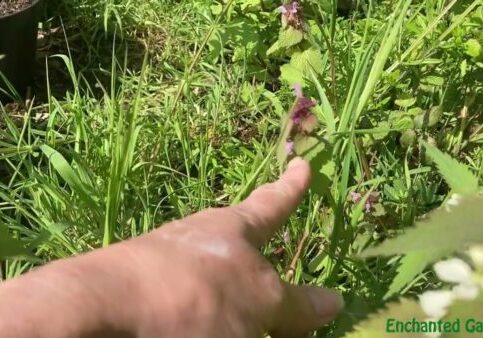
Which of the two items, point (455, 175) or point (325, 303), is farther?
point (455, 175)

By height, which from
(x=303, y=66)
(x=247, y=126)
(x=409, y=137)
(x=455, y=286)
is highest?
(x=455, y=286)

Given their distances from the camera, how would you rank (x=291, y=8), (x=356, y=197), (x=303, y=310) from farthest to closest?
1. (x=291, y=8)
2. (x=356, y=197)
3. (x=303, y=310)

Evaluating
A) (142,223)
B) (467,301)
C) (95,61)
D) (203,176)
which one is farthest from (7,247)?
(95,61)

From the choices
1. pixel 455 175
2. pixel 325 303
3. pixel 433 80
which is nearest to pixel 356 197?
pixel 433 80

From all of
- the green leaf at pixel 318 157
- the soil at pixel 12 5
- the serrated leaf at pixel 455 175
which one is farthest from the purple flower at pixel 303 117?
the soil at pixel 12 5

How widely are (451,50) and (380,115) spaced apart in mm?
196

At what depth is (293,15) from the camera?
5.03ft

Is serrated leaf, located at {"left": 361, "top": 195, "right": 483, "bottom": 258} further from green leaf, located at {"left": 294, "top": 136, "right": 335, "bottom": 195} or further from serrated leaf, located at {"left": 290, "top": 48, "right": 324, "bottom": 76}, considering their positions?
serrated leaf, located at {"left": 290, "top": 48, "right": 324, "bottom": 76}

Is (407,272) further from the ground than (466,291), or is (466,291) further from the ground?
(466,291)

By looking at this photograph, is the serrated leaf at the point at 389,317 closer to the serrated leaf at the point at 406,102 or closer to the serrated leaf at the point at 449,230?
the serrated leaf at the point at 449,230

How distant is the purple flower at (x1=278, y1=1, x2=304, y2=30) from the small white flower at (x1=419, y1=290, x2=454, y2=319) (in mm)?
1044

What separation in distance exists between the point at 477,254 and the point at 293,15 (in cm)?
109

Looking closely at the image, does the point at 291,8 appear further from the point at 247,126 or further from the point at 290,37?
the point at 247,126

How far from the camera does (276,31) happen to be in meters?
A: 1.97
